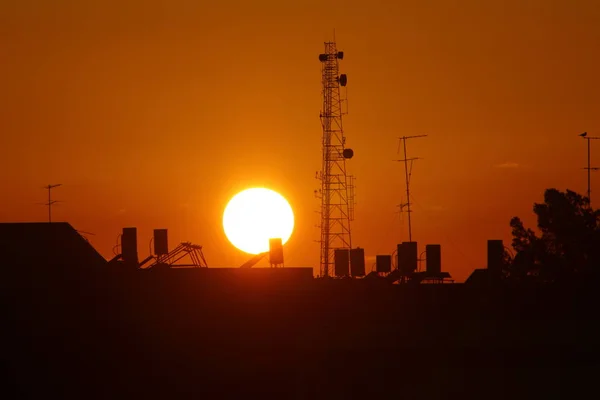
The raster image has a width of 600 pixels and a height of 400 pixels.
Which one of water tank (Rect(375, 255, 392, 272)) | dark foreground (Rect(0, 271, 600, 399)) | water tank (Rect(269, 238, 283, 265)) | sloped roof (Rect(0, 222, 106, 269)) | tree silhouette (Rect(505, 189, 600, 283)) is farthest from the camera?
tree silhouette (Rect(505, 189, 600, 283))

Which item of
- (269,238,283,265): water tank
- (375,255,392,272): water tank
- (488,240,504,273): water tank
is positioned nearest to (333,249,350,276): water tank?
(375,255,392,272): water tank

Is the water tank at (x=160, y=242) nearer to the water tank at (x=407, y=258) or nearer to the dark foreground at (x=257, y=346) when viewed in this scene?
the dark foreground at (x=257, y=346)

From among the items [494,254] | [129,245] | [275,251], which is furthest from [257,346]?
[494,254]

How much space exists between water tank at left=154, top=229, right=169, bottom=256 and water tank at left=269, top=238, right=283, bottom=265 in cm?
569

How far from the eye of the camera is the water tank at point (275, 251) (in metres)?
59.0

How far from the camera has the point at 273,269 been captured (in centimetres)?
5966

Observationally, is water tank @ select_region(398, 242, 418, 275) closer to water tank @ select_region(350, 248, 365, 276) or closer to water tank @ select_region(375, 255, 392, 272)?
water tank @ select_region(350, 248, 365, 276)

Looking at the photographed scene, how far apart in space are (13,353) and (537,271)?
41063 mm

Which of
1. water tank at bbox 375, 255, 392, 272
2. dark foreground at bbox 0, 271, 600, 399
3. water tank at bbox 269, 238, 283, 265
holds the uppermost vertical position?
water tank at bbox 269, 238, 283, 265

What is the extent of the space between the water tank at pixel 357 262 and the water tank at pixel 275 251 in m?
3.88

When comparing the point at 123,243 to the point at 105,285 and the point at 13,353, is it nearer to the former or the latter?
the point at 105,285

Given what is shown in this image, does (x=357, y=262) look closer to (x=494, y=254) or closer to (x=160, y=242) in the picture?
(x=494, y=254)

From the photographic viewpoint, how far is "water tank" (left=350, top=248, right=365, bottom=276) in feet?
193

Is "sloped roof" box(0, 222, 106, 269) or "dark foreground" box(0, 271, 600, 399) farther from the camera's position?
"sloped roof" box(0, 222, 106, 269)
